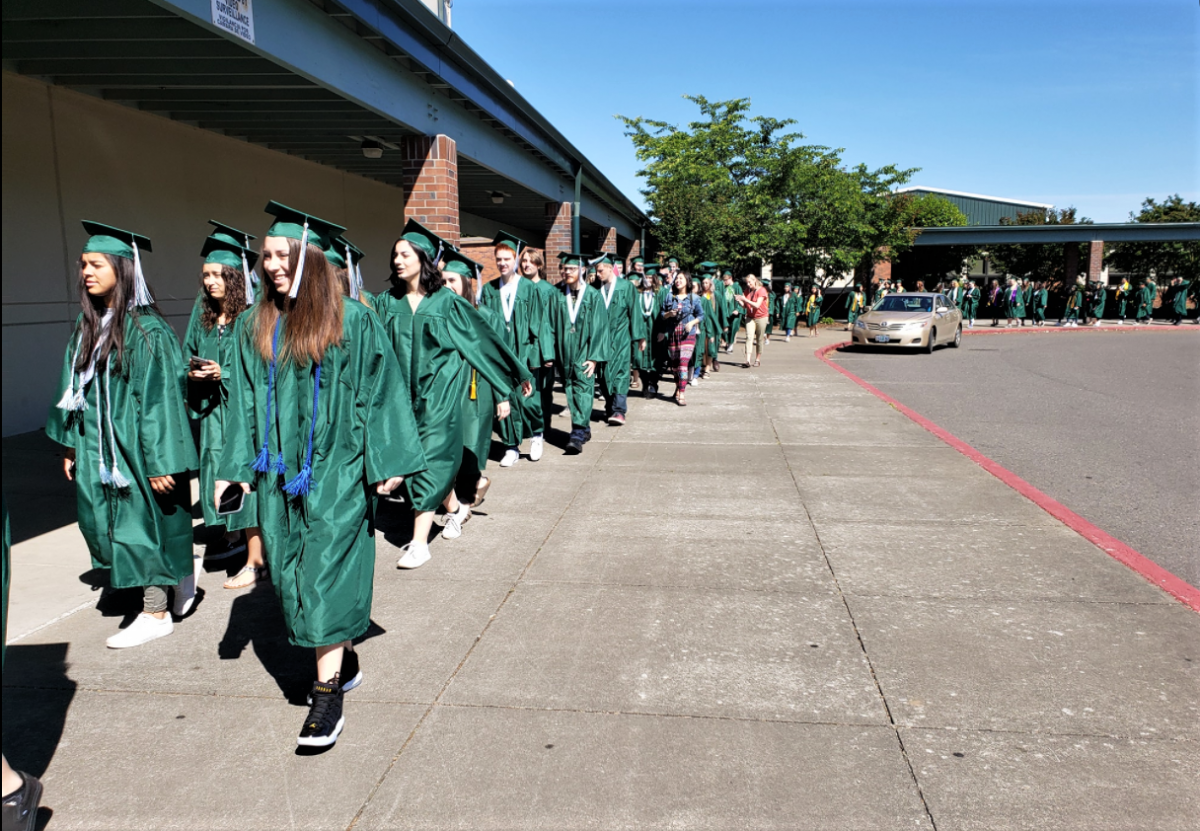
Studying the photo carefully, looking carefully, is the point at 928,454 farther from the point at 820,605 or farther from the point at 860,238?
the point at 860,238

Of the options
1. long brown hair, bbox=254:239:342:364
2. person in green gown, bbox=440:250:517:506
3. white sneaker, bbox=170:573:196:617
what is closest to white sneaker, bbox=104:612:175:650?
white sneaker, bbox=170:573:196:617

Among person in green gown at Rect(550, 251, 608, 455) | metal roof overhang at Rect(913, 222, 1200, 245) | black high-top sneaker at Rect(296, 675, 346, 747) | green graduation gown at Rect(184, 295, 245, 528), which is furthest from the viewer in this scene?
metal roof overhang at Rect(913, 222, 1200, 245)

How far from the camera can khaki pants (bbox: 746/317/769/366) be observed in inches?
670

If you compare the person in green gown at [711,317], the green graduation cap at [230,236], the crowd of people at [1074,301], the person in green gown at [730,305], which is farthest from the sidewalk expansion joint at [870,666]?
the crowd of people at [1074,301]

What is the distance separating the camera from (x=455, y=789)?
2859 mm

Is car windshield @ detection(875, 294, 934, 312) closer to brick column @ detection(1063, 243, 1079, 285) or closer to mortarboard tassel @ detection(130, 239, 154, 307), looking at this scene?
brick column @ detection(1063, 243, 1079, 285)

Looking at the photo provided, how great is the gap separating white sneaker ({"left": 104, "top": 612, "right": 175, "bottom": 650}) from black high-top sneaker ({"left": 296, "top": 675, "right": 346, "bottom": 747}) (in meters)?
1.26

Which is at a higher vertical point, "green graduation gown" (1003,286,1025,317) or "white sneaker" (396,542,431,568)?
"green graduation gown" (1003,286,1025,317)

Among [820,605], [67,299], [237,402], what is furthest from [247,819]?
[67,299]

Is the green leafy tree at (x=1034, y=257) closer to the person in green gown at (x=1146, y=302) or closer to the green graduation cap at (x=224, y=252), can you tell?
the person in green gown at (x=1146, y=302)

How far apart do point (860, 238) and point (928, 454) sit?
23857 mm

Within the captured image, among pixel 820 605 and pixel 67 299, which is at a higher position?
pixel 67 299

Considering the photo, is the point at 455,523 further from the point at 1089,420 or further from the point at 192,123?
the point at 1089,420

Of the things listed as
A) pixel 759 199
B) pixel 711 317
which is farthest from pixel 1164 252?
pixel 711 317
